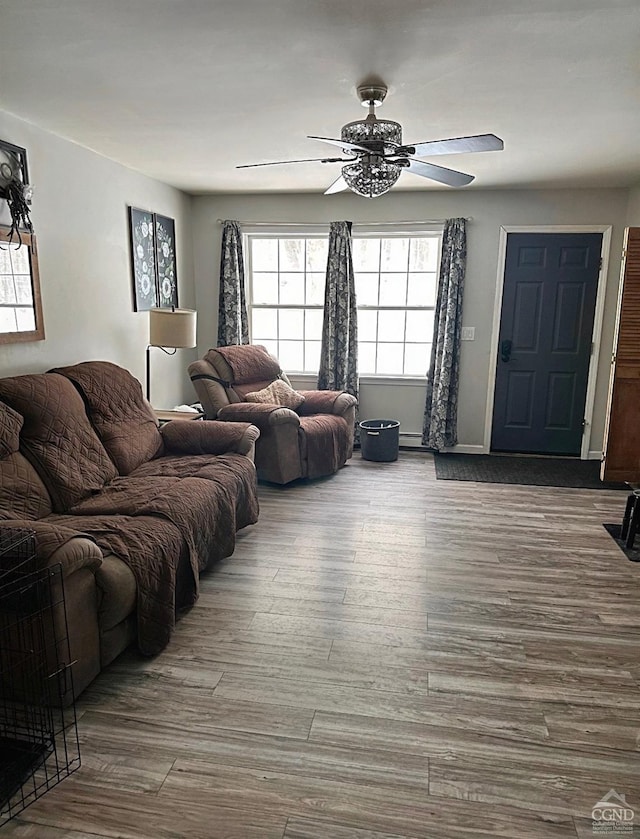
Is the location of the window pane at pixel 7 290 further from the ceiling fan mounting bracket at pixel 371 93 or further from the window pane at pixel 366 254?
the window pane at pixel 366 254

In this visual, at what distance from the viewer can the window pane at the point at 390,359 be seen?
19.3ft

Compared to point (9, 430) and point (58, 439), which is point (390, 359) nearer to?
point (58, 439)

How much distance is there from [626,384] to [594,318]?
4.02ft

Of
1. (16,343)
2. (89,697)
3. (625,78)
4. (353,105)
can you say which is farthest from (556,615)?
(16,343)

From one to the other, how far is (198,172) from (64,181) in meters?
1.26

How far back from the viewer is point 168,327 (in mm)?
4418

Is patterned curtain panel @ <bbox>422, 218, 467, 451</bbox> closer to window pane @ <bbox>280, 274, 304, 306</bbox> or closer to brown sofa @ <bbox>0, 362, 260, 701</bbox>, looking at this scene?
window pane @ <bbox>280, 274, 304, 306</bbox>

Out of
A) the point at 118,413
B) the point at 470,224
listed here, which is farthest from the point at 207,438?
the point at 470,224

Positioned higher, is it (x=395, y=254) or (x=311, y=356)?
(x=395, y=254)

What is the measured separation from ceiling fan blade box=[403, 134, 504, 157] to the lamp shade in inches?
91.9

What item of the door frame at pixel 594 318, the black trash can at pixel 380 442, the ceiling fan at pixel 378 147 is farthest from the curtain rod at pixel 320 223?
the ceiling fan at pixel 378 147

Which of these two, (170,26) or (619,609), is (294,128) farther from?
(619,609)

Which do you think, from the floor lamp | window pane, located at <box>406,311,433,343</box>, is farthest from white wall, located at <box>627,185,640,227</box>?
the floor lamp

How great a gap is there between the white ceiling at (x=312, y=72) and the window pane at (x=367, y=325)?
2.02 metres
